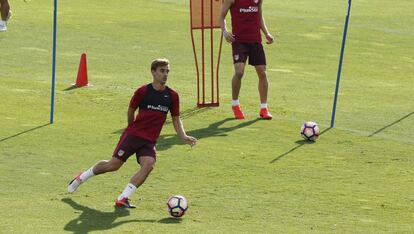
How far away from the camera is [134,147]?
13961mm

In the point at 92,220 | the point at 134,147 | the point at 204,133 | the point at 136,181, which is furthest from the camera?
the point at 204,133

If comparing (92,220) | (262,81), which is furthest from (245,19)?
(92,220)

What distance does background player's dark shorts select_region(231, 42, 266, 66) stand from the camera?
62.9 ft

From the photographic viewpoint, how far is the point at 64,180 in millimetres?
14938

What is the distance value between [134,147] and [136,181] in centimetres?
49

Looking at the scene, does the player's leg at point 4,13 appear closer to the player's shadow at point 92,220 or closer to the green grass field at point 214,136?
the green grass field at point 214,136

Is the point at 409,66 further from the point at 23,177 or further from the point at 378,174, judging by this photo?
the point at 23,177

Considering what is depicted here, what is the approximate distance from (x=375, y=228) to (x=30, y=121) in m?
7.53

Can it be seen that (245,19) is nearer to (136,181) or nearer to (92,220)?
(136,181)

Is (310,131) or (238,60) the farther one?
(238,60)

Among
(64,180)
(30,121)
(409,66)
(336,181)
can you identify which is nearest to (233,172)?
(336,181)

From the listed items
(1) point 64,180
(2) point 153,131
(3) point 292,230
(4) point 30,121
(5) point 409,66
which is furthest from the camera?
(5) point 409,66

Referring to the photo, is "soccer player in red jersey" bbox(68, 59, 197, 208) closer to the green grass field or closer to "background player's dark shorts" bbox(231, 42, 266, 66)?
the green grass field

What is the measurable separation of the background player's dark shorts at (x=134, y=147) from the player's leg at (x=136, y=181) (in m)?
0.09
